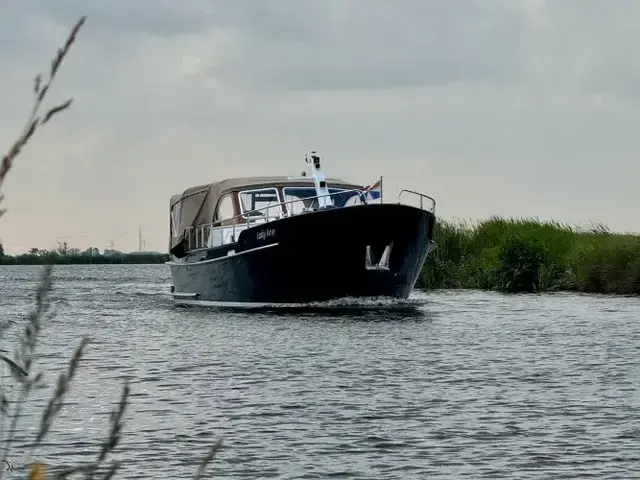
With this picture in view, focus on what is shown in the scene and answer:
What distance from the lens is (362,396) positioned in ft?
51.5

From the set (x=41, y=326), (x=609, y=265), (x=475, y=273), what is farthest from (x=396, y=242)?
(x=41, y=326)

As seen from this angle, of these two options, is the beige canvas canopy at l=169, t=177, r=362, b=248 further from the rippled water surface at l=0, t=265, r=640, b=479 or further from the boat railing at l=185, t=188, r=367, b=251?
the rippled water surface at l=0, t=265, r=640, b=479

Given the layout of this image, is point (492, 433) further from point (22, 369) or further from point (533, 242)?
point (533, 242)

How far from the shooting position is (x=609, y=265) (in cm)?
4238

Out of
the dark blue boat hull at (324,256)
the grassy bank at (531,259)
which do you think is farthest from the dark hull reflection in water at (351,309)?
the grassy bank at (531,259)

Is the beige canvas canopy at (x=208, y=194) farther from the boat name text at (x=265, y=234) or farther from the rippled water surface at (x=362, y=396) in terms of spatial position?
the rippled water surface at (x=362, y=396)

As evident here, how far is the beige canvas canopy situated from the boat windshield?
0.82 feet

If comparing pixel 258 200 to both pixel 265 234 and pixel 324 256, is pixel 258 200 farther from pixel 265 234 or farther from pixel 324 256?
pixel 324 256

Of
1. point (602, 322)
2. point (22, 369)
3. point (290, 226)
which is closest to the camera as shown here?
point (22, 369)

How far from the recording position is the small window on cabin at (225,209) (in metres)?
33.7

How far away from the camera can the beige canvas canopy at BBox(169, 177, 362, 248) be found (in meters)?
33.7

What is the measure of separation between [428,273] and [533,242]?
193 inches

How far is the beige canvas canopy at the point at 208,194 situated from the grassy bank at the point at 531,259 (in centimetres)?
1110

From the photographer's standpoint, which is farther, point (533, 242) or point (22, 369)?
point (533, 242)
